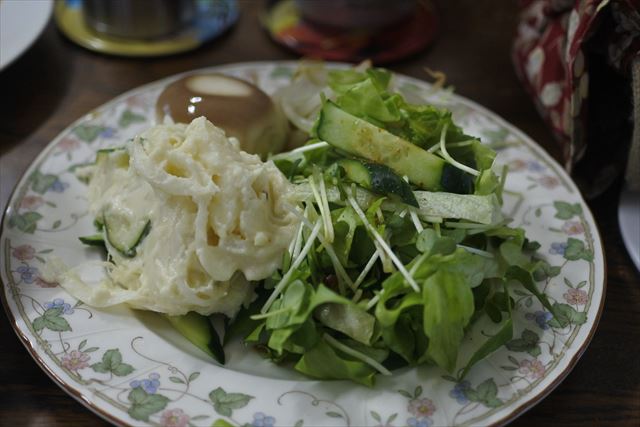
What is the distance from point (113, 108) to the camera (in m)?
2.18

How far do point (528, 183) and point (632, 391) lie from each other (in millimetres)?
643

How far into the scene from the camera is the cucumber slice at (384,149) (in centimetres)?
167

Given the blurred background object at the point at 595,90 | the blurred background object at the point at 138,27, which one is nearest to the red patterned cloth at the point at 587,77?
the blurred background object at the point at 595,90

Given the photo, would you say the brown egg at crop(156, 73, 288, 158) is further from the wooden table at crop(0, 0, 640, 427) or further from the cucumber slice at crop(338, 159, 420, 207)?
the wooden table at crop(0, 0, 640, 427)

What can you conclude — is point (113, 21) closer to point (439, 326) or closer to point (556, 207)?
point (556, 207)

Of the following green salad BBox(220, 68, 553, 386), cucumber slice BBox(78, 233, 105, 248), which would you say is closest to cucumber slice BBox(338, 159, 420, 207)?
green salad BBox(220, 68, 553, 386)

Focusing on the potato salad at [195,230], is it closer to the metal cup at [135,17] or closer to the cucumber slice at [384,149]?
the cucumber slice at [384,149]

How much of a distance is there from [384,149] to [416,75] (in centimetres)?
114

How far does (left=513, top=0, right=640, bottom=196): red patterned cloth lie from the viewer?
6.08 ft

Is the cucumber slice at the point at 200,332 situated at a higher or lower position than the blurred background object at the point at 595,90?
lower

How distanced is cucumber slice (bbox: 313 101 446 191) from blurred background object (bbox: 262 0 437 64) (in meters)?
1.08

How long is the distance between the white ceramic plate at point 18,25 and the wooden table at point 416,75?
0.60ft

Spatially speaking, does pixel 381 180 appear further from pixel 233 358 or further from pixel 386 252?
pixel 233 358

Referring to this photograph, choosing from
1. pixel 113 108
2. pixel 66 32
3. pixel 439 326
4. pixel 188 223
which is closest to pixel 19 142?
pixel 113 108
